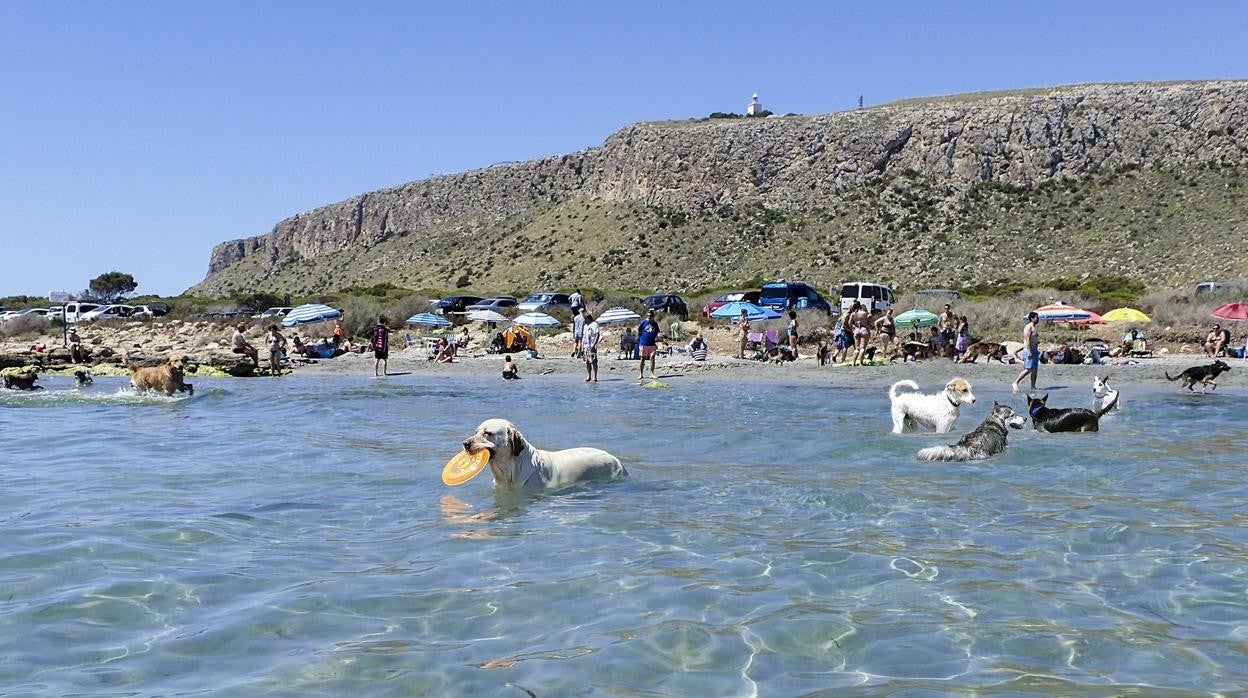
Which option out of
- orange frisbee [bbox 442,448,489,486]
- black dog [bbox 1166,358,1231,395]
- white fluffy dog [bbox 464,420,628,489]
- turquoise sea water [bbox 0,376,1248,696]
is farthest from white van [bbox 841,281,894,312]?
orange frisbee [bbox 442,448,489,486]

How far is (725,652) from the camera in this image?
14.8 feet

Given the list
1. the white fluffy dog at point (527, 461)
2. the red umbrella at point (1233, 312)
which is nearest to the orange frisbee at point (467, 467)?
the white fluffy dog at point (527, 461)

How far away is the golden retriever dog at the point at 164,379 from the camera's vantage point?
737 inches

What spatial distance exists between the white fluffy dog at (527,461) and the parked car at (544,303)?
34.5 m

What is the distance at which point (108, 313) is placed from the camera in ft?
186

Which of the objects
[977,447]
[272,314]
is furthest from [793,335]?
[272,314]

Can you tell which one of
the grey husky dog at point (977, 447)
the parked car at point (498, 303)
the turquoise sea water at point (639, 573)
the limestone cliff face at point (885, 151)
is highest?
the limestone cliff face at point (885, 151)

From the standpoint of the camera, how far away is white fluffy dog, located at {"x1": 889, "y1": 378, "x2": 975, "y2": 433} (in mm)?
11477

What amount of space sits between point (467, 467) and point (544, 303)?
38440mm

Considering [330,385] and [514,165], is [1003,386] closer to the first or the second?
[330,385]

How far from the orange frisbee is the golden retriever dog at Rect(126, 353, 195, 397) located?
1259 centimetres

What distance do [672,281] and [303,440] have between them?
64781 mm

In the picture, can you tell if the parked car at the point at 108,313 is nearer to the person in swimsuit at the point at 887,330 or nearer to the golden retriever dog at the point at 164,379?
the golden retriever dog at the point at 164,379

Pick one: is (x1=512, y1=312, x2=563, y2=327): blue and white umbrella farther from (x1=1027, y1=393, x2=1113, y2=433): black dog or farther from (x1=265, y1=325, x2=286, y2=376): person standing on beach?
(x1=1027, y1=393, x2=1113, y2=433): black dog
